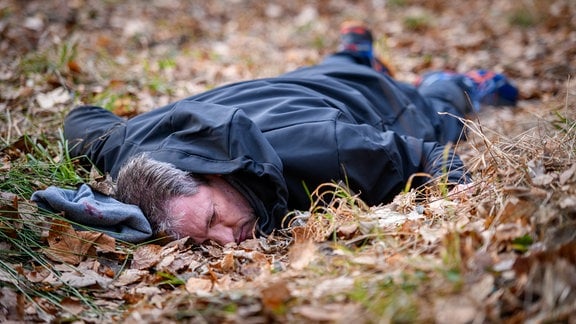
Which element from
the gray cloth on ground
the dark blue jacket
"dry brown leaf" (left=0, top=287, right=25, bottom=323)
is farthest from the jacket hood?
"dry brown leaf" (left=0, top=287, right=25, bottom=323)

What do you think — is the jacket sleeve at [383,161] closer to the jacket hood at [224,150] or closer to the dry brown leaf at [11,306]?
the jacket hood at [224,150]

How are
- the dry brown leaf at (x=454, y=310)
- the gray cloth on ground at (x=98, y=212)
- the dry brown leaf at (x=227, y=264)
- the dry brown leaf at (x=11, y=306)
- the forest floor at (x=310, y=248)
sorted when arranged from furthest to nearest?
the gray cloth on ground at (x=98, y=212) < the dry brown leaf at (x=227, y=264) < the dry brown leaf at (x=11, y=306) < the forest floor at (x=310, y=248) < the dry brown leaf at (x=454, y=310)

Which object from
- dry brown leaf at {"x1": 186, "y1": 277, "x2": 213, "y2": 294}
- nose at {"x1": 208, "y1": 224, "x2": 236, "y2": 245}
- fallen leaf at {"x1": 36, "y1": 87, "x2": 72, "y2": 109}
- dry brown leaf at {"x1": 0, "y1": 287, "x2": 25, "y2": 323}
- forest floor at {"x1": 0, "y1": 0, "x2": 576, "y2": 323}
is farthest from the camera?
fallen leaf at {"x1": 36, "y1": 87, "x2": 72, "y2": 109}

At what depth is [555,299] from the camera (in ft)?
5.29

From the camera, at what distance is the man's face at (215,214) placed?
9.09 feet

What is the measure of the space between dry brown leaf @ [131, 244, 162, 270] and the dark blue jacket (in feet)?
1.40

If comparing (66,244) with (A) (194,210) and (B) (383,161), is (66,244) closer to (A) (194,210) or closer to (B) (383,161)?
(A) (194,210)

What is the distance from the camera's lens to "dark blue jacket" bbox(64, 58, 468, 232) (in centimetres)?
285

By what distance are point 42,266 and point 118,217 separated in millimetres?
411

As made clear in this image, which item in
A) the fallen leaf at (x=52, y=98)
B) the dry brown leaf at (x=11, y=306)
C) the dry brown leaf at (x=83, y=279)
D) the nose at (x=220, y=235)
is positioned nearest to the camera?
the dry brown leaf at (x=11, y=306)

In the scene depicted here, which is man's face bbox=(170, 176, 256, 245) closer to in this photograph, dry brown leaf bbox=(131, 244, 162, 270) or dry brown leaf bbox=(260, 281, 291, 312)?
dry brown leaf bbox=(131, 244, 162, 270)

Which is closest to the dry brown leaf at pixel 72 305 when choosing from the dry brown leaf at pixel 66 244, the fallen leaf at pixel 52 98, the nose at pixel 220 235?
the dry brown leaf at pixel 66 244

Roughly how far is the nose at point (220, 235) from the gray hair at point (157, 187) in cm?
18

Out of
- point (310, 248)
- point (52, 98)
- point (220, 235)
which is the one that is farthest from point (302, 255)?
point (52, 98)
